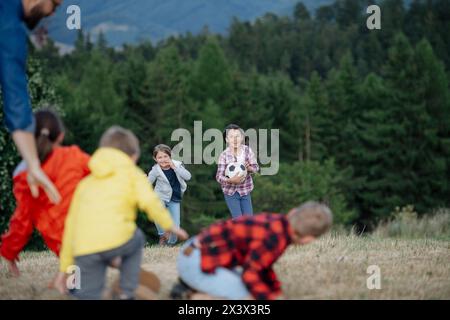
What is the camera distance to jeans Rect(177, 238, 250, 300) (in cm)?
552

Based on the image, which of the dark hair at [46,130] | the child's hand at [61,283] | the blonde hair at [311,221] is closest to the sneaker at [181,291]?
the child's hand at [61,283]

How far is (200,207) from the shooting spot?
48219 mm

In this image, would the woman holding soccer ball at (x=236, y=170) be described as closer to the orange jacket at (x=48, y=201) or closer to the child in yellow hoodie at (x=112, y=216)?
the orange jacket at (x=48, y=201)

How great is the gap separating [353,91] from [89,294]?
58.3m

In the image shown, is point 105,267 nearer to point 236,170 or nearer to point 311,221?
point 311,221

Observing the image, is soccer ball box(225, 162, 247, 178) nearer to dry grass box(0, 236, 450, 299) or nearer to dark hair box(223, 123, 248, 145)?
dark hair box(223, 123, 248, 145)

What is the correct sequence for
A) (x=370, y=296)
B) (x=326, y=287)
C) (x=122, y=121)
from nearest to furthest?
1. (x=370, y=296)
2. (x=326, y=287)
3. (x=122, y=121)

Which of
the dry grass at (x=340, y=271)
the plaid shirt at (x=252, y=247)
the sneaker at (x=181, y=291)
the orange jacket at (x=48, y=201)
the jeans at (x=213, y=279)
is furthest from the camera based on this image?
the orange jacket at (x=48, y=201)

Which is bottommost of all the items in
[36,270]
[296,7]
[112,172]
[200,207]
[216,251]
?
[200,207]

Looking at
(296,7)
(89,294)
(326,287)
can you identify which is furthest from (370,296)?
(296,7)

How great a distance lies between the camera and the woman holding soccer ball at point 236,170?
10219mm

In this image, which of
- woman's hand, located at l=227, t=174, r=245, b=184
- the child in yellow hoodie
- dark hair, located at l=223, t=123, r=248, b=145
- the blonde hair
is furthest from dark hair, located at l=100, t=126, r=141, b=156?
woman's hand, located at l=227, t=174, r=245, b=184

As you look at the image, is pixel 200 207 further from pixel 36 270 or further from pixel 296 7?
pixel 296 7

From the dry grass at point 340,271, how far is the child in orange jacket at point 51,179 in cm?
52
